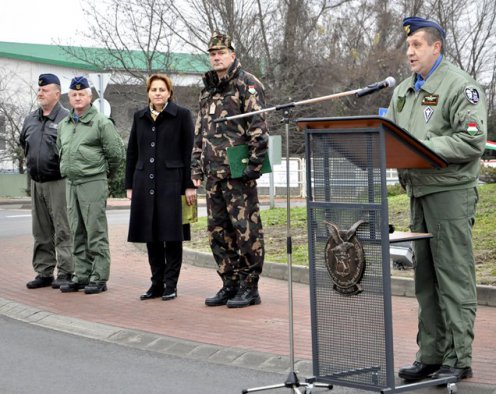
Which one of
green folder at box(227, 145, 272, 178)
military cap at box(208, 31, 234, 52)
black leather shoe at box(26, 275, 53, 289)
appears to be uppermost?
military cap at box(208, 31, 234, 52)

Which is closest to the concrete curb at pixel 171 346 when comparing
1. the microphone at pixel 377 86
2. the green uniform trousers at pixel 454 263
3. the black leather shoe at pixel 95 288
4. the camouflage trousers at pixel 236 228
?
the green uniform trousers at pixel 454 263

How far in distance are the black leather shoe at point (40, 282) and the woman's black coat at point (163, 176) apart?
1528 mm

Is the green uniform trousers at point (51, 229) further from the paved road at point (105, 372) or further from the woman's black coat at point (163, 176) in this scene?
the paved road at point (105, 372)

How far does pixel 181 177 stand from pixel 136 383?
128 inches

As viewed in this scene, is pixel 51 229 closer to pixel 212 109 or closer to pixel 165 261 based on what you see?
pixel 165 261

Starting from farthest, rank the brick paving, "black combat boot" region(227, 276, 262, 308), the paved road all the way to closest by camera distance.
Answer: "black combat boot" region(227, 276, 262, 308) → the brick paving → the paved road

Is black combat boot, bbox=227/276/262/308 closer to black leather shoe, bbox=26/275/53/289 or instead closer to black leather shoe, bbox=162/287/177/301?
black leather shoe, bbox=162/287/177/301

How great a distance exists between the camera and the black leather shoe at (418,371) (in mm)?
5727

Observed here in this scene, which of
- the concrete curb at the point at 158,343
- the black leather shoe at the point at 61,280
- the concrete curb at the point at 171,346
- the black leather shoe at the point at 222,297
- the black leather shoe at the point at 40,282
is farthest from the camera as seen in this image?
the black leather shoe at the point at 40,282

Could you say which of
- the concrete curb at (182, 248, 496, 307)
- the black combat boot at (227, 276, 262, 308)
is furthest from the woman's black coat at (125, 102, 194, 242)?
the concrete curb at (182, 248, 496, 307)

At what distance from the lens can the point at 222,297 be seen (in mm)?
8680

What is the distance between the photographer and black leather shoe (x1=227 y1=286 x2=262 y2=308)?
8469mm

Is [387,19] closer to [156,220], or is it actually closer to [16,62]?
[16,62]

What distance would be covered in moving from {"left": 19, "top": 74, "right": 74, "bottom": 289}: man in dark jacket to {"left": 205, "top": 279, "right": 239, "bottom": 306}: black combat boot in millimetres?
2084
